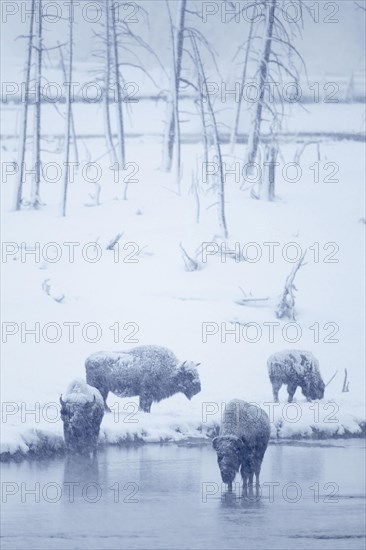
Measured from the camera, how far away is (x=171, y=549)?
8.31 metres

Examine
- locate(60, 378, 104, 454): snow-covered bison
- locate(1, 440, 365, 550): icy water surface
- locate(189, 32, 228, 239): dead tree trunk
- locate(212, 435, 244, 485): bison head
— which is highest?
locate(189, 32, 228, 239): dead tree trunk

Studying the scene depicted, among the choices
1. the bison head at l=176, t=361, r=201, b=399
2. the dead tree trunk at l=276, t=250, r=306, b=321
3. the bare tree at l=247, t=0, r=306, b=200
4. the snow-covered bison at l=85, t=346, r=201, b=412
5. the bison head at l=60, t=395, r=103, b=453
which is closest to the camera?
the bison head at l=60, t=395, r=103, b=453

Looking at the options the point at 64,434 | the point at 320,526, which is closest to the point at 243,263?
the point at 64,434

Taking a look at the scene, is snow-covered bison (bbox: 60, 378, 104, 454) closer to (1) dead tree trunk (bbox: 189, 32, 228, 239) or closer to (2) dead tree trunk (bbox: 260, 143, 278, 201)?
(1) dead tree trunk (bbox: 189, 32, 228, 239)

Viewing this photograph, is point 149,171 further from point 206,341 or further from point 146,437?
point 146,437

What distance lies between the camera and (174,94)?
17.7 meters

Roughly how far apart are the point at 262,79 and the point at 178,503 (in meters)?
9.34

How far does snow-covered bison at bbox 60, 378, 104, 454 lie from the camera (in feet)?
37.7

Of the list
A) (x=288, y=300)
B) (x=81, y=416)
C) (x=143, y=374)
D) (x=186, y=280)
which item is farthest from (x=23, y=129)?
(x=81, y=416)

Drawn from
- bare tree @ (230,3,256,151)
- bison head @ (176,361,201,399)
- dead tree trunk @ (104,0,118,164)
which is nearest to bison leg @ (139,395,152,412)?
bison head @ (176,361,201,399)

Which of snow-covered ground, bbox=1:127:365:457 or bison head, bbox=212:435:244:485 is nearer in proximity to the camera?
bison head, bbox=212:435:244:485

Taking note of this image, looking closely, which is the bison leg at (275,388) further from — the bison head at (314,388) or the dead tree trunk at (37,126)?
the dead tree trunk at (37,126)

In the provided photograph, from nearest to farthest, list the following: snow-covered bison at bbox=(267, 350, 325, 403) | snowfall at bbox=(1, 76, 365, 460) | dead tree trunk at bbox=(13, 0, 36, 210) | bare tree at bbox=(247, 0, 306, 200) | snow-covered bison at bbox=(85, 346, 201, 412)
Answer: snow-covered bison at bbox=(85, 346, 201, 412)
snowfall at bbox=(1, 76, 365, 460)
snow-covered bison at bbox=(267, 350, 325, 403)
dead tree trunk at bbox=(13, 0, 36, 210)
bare tree at bbox=(247, 0, 306, 200)

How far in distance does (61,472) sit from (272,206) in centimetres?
776
